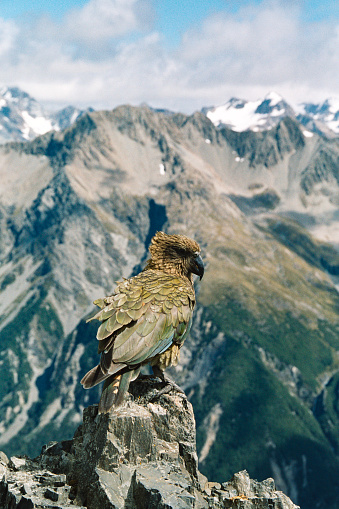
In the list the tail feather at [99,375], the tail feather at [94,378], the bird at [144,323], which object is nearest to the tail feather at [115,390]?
the bird at [144,323]

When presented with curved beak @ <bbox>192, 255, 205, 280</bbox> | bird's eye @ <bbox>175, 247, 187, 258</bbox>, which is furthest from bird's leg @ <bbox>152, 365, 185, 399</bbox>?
bird's eye @ <bbox>175, 247, 187, 258</bbox>

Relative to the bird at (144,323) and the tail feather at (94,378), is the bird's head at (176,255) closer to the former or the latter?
the bird at (144,323)

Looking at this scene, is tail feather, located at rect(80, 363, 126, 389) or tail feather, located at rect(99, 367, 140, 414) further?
tail feather, located at rect(80, 363, 126, 389)

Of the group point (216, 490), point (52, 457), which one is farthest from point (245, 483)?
point (52, 457)

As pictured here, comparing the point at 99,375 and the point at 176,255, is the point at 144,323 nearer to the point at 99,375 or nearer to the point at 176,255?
the point at 99,375

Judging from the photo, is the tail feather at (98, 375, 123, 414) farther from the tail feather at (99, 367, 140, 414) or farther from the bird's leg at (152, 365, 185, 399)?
the bird's leg at (152, 365, 185, 399)

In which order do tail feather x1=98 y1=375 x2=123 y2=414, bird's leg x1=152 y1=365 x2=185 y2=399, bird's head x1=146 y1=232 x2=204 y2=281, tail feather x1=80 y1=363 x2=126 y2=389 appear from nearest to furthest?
tail feather x1=98 y1=375 x2=123 y2=414 → tail feather x1=80 y1=363 x2=126 y2=389 → bird's leg x1=152 y1=365 x2=185 y2=399 → bird's head x1=146 y1=232 x2=204 y2=281
